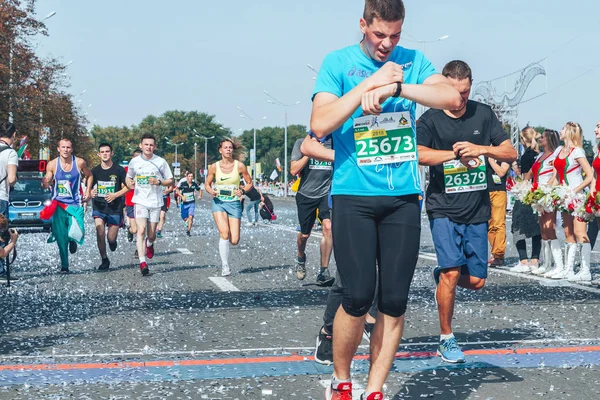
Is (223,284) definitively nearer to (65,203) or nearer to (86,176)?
(65,203)

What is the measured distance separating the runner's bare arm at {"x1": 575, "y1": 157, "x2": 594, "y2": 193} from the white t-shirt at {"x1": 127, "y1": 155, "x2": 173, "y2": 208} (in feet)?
18.7

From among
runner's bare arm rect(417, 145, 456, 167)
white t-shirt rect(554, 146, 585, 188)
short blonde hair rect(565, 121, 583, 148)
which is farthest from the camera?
white t-shirt rect(554, 146, 585, 188)

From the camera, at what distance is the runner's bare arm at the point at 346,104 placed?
4.09 meters

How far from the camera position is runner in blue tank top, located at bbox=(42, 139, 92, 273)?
518 inches

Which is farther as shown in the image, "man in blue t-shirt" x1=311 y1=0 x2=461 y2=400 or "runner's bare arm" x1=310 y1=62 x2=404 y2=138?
"man in blue t-shirt" x1=311 y1=0 x2=461 y2=400

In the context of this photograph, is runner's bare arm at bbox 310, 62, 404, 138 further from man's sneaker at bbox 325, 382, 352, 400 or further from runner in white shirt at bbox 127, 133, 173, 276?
runner in white shirt at bbox 127, 133, 173, 276

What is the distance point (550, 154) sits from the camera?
1224 centimetres

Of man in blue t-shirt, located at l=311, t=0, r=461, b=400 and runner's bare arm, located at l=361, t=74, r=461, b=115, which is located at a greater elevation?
runner's bare arm, located at l=361, t=74, r=461, b=115

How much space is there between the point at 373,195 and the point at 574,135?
7404mm

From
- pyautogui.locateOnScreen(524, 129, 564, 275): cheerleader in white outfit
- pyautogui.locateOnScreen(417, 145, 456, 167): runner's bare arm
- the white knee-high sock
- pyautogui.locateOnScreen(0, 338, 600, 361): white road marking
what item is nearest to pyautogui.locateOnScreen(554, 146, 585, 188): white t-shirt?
pyautogui.locateOnScreen(524, 129, 564, 275): cheerleader in white outfit

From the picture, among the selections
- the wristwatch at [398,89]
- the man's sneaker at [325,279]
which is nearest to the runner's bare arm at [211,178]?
the man's sneaker at [325,279]

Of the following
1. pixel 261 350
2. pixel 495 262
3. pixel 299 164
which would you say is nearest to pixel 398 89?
pixel 261 350

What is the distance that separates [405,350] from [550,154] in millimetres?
6546

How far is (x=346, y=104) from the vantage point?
414cm
